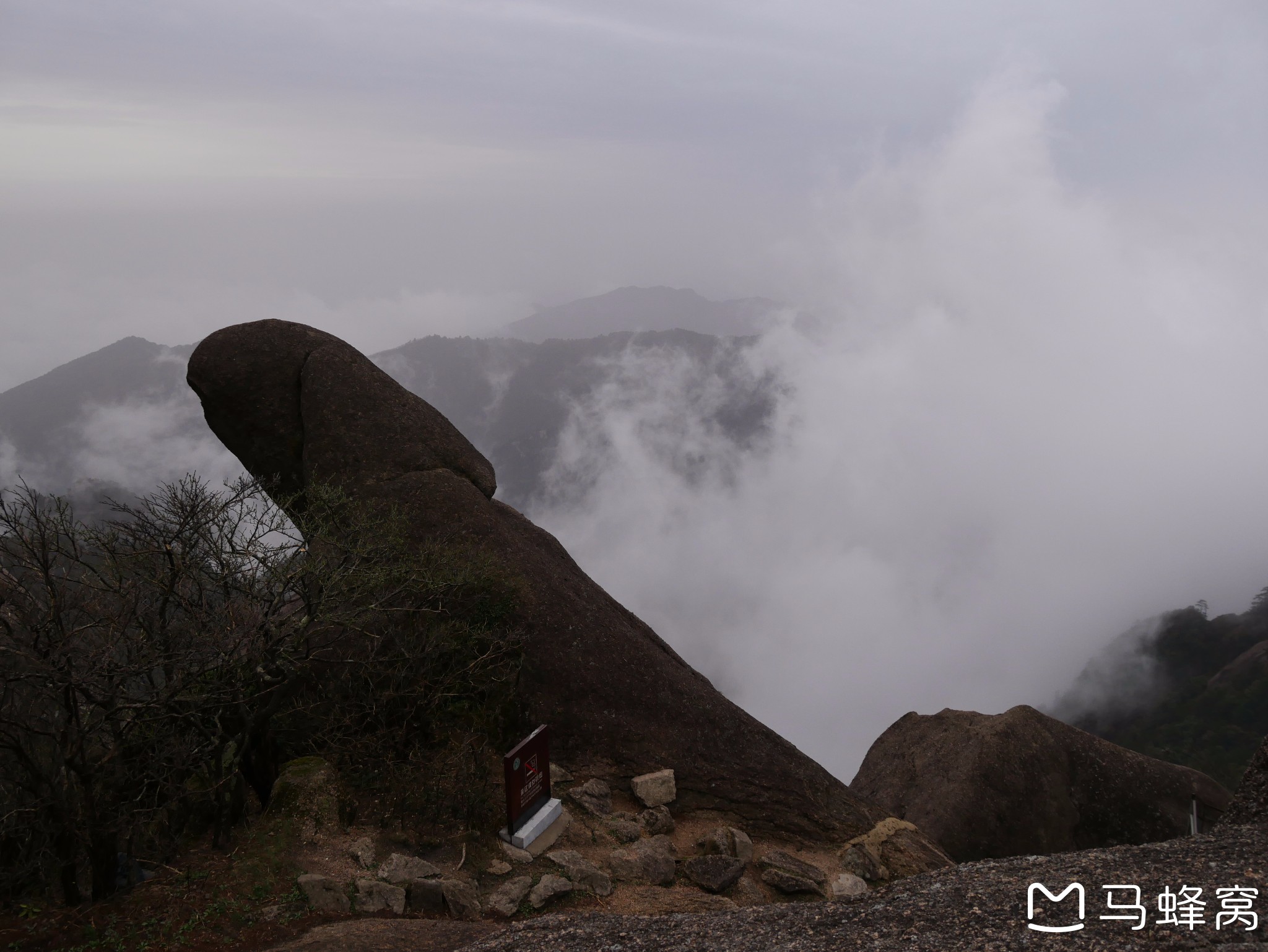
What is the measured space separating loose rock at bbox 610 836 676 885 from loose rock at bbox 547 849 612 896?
0.46 meters

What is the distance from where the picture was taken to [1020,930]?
8.66 metres

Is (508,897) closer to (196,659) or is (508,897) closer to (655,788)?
(655,788)

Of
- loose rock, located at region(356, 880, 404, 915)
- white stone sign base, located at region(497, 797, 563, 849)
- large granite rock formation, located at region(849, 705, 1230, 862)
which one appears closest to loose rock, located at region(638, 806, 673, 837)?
white stone sign base, located at region(497, 797, 563, 849)

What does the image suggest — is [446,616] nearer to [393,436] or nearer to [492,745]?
[492,745]

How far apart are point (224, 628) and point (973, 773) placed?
57.3 ft

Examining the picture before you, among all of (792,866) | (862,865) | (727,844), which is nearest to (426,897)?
(727,844)

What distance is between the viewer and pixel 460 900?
11430 millimetres

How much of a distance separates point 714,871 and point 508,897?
381cm

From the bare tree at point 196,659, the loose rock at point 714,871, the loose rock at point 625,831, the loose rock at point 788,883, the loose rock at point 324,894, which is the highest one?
the bare tree at point 196,659

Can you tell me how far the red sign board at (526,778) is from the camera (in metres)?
13.0

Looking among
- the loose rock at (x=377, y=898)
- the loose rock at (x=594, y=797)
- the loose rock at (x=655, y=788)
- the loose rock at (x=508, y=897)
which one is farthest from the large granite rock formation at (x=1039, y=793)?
the loose rock at (x=377, y=898)

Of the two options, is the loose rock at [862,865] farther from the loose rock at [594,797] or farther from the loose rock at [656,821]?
the loose rock at [594,797]

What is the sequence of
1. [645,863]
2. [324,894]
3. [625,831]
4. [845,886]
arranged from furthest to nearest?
[845,886] → [625,831] → [645,863] → [324,894]

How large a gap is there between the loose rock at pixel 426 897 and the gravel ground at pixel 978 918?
1469mm
